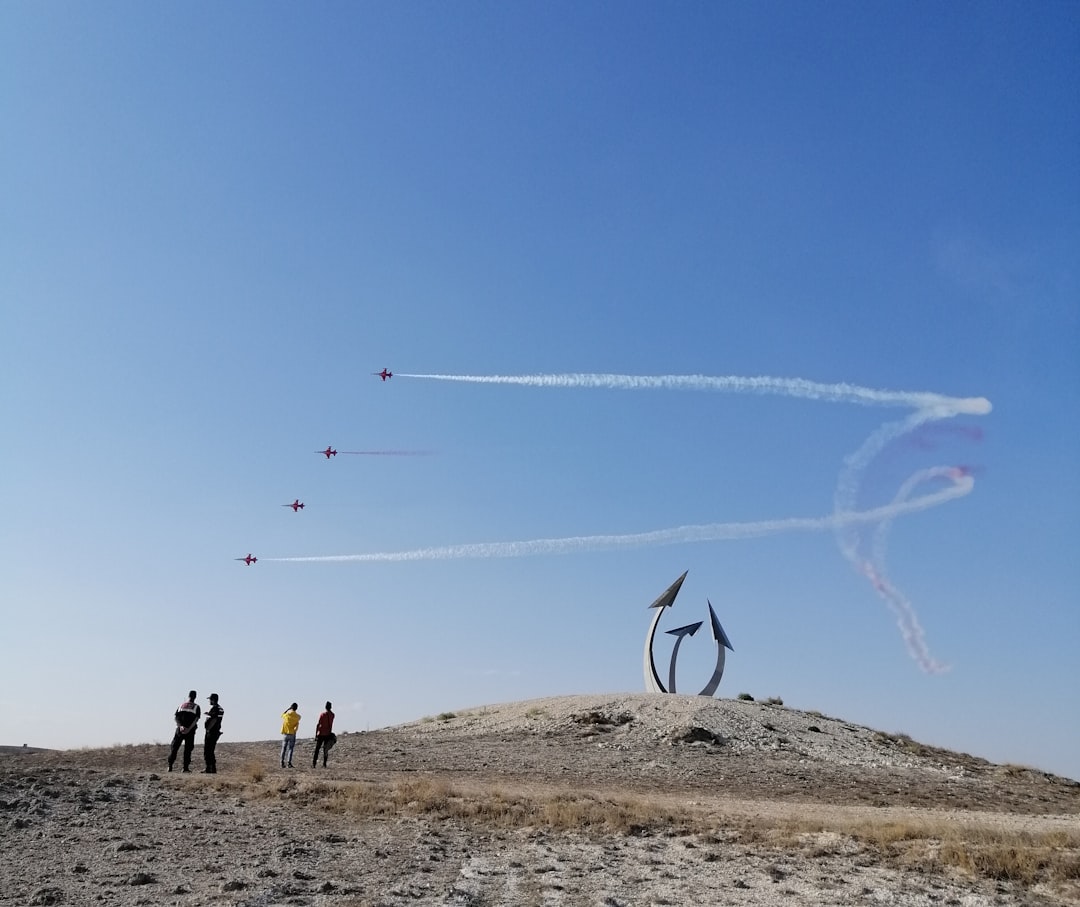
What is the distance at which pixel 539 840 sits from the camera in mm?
16969

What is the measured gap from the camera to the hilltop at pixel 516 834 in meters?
13.1

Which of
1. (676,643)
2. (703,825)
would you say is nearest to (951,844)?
(703,825)

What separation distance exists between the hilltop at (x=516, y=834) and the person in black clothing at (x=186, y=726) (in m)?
0.99

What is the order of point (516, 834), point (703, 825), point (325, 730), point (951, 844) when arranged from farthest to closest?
point (325, 730) → point (703, 825) → point (516, 834) → point (951, 844)

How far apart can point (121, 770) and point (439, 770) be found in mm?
9700

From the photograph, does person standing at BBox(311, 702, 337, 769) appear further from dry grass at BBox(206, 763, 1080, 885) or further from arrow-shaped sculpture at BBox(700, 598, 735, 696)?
arrow-shaped sculpture at BBox(700, 598, 735, 696)

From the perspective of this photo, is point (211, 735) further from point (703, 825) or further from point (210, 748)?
point (703, 825)

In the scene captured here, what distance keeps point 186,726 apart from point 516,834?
41.6ft

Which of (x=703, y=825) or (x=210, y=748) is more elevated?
(x=210, y=748)

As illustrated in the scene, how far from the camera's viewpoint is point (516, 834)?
17547 millimetres

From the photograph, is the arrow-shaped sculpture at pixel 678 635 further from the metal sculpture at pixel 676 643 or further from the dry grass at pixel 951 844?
the dry grass at pixel 951 844

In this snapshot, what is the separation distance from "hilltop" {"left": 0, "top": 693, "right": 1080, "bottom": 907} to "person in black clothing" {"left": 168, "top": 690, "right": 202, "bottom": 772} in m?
0.99

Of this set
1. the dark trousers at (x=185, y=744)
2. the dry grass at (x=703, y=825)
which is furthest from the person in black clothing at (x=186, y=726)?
the dry grass at (x=703, y=825)

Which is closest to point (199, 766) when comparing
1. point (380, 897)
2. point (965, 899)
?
point (380, 897)
